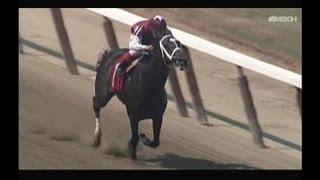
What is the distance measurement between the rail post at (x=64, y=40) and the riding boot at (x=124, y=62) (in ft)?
3.05

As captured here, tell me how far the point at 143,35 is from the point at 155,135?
140 cm

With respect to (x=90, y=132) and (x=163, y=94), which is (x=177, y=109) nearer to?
(x=163, y=94)

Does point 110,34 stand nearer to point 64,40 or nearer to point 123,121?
point 64,40

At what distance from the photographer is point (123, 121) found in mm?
12359

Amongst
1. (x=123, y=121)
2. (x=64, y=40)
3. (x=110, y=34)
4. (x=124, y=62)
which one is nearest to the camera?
(x=124, y=62)

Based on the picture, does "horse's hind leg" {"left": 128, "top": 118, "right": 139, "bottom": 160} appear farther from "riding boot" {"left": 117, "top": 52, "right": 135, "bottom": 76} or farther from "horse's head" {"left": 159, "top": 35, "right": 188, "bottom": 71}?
"horse's head" {"left": 159, "top": 35, "right": 188, "bottom": 71}

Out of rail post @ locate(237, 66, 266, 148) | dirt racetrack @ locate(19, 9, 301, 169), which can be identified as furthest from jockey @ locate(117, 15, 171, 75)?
rail post @ locate(237, 66, 266, 148)

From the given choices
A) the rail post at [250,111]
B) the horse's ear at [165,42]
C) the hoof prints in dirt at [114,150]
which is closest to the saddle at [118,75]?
the horse's ear at [165,42]

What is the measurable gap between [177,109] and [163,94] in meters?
0.48

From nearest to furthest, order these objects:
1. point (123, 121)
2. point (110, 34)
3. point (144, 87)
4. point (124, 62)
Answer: point (144, 87) < point (124, 62) < point (123, 121) < point (110, 34)

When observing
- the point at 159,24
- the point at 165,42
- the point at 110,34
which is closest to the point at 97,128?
the point at 110,34

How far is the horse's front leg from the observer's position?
40.2ft

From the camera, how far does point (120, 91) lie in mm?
12289
